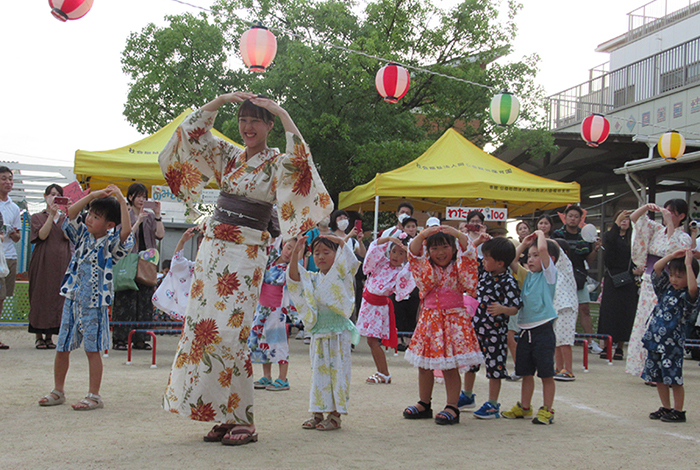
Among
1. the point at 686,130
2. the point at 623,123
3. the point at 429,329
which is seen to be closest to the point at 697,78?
the point at 686,130

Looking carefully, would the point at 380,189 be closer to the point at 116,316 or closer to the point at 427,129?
the point at 116,316

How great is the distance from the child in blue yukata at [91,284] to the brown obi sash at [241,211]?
3.13 feet

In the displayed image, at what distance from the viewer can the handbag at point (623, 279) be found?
7754 millimetres

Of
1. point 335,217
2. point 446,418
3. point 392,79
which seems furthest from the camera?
point 392,79

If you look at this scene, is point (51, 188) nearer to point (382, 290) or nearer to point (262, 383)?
point (262, 383)

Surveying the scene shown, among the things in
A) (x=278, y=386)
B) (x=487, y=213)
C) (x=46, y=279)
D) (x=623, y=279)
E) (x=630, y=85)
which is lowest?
(x=278, y=386)

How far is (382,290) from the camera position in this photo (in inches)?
240

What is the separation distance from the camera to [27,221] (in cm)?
1016

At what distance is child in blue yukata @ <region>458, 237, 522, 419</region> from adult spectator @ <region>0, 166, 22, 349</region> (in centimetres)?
533

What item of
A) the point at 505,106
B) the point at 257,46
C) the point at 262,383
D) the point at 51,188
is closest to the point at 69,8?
the point at 51,188

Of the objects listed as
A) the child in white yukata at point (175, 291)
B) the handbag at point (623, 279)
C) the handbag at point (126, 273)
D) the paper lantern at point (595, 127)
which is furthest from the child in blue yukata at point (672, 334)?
the paper lantern at point (595, 127)

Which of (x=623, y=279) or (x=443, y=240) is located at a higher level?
(x=443, y=240)

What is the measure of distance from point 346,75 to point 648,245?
9569mm

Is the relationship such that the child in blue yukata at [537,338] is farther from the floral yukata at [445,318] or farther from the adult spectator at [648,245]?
the adult spectator at [648,245]
